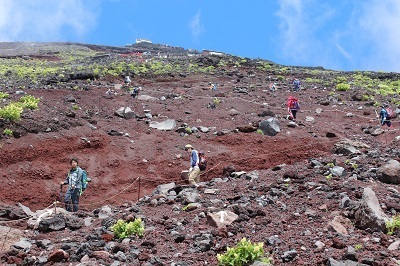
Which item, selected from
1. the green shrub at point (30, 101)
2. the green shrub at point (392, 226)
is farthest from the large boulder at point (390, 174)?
the green shrub at point (30, 101)

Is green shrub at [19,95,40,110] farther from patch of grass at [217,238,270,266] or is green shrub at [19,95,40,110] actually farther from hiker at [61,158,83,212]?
patch of grass at [217,238,270,266]

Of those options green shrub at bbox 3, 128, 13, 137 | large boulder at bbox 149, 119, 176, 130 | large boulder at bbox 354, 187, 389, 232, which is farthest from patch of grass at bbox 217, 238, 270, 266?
large boulder at bbox 149, 119, 176, 130

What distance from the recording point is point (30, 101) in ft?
66.4

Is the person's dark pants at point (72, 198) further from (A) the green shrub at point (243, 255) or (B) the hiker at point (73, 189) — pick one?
(A) the green shrub at point (243, 255)

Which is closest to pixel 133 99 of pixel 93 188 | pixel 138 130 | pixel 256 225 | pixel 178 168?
pixel 138 130

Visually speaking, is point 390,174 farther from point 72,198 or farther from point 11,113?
point 11,113

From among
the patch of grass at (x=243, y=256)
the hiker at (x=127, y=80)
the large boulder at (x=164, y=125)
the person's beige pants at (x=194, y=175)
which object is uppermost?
the hiker at (x=127, y=80)

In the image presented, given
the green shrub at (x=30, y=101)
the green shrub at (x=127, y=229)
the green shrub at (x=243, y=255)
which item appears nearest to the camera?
the green shrub at (x=243, y=255)

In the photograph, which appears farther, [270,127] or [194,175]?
[270,127]

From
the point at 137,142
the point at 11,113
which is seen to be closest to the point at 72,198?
the point at 11,113

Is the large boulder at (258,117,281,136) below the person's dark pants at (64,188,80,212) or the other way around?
the other way around

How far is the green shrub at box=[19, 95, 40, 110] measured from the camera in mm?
19812

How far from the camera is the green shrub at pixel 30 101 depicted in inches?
780

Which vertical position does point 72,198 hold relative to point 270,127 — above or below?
below
